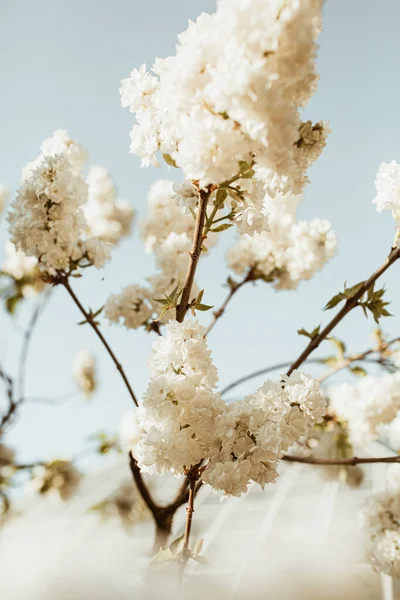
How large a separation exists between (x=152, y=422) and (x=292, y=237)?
3.38 feet

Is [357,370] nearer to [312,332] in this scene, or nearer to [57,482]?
[312,332]

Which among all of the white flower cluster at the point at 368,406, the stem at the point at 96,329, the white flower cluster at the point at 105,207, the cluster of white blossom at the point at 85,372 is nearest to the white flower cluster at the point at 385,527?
the white flower cluster at the point at 368,406

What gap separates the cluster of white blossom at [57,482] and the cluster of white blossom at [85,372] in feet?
2.13

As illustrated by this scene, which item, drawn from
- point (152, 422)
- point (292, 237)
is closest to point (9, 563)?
point (152, 422)

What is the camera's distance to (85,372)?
2906 mm

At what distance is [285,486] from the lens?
2.74m

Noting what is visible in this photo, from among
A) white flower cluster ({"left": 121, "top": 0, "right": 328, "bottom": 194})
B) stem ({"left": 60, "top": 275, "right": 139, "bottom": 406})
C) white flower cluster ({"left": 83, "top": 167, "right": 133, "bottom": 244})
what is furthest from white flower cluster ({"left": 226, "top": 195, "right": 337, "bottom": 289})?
white flower cluster ({"left": 121, "top": 0, "right": 328, "bottom": 194})

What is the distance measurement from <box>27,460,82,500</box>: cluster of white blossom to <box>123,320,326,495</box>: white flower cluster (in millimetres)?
1434

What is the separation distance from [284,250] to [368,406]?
0.71 m

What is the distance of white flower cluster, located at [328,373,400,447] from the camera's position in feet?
6.20

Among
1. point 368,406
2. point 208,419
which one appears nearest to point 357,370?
point 368,406

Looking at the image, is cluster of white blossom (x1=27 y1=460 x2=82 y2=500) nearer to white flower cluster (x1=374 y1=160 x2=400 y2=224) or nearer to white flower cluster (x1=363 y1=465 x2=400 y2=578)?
white flower cluster (x1=363 y1=465 x2=400 y2=578)

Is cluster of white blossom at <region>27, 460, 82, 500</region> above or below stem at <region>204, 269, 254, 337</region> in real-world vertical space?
below

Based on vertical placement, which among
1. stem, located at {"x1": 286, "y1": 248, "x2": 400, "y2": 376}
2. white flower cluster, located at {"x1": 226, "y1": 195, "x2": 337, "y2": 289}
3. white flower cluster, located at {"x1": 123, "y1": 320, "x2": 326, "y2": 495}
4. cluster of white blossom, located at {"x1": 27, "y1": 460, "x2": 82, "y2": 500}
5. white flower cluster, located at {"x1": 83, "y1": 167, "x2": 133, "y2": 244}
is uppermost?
white flower cluster, located at {"x1": 83, "y1": 167, "x2": 133, "y2": 244}
